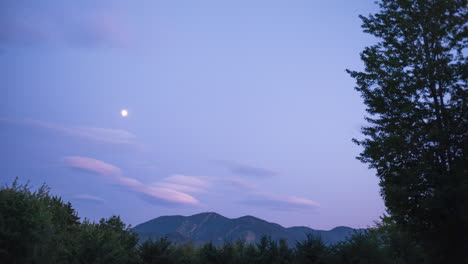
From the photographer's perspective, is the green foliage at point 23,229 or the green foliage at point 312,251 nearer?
the green foliage at point 23,229

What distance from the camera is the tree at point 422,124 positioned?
19.8 metres

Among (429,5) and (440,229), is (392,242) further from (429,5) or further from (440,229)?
(429,5)

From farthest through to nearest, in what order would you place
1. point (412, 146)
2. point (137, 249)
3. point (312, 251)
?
point (137, 249), point (312, 251), point (412, 146)

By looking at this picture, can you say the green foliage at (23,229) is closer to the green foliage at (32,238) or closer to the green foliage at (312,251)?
the green foliage at (32,238)

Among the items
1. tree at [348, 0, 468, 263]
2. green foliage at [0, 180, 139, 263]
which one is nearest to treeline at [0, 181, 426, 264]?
green foliage at [0, 180, 139, 263]

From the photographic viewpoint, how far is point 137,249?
3703 centimetres

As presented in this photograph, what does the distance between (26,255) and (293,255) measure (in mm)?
20466

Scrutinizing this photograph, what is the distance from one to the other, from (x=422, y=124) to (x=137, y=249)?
92.3ft

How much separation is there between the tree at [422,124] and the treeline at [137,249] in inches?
202

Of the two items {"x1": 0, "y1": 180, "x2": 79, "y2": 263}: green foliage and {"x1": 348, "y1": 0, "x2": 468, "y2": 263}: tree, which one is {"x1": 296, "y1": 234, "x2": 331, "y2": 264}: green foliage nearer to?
{"x1": 348, "y1": 0, "x2": 468, "y2": 263}: tree

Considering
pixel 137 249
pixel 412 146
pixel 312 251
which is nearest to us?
pixel 412 146

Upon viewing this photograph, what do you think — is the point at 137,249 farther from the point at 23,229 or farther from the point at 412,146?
the point at 412,146

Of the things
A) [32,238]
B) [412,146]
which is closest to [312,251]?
[412,146]

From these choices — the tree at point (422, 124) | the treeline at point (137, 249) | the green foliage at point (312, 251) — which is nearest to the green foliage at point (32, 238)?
the treeline at point (137, 249)
